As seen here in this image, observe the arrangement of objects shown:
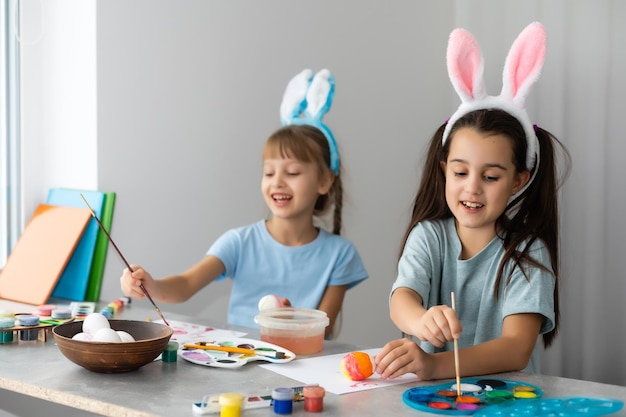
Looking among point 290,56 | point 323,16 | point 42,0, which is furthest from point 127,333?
point 323,16

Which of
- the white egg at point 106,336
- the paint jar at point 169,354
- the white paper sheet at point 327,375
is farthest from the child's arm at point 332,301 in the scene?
the white egg at point 106,336

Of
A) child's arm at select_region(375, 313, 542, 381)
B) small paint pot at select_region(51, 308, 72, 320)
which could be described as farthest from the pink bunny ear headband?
small paint pot at select_region(51, 308, 72, 320)

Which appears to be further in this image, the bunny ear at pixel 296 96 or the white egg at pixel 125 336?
the bunny ear at pixel 296 96

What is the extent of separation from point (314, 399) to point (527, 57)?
0.77 metres

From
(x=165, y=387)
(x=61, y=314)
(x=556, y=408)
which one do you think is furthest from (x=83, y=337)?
(x=556, y=408)

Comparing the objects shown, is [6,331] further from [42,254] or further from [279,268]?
[279,268]

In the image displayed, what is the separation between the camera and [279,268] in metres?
1.90

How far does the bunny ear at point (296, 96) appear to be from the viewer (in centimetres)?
196

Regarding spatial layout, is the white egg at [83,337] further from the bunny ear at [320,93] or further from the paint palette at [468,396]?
the bunny ear at [320,93]

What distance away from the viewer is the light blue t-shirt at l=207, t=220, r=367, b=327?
1880 millimetres

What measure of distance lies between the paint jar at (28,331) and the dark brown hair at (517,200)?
73 centimetres

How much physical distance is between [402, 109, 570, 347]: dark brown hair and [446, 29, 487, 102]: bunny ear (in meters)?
0.04

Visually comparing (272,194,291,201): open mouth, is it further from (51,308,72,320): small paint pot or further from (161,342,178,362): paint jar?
(161,342,178,362): paint jar

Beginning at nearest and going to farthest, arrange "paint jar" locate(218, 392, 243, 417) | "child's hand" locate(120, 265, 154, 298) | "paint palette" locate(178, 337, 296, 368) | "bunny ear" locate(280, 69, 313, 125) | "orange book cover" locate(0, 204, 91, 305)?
"paint jar" locate(218, 392, 243, 417) → "paint palette" locate(178, 337, 296, 368) → "child's hand" locate(120, 265, 154, 298) → "orange book cover" locate(0, 204, 91, 305) → "bunny ear" locate(280, 69, 313, 125)
